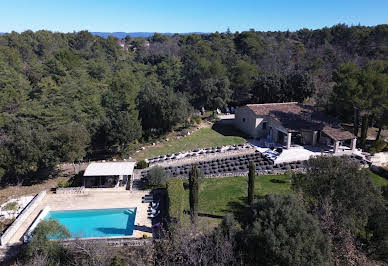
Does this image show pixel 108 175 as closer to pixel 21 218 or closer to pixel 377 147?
pixel 21 218

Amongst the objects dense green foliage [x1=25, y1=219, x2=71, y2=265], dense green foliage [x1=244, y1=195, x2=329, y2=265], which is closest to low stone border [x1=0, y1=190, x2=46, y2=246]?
dense green foliage [x1=25, y1=219, x2=71, y2=265]

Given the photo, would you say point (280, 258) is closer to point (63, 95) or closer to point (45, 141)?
point (45, 141)

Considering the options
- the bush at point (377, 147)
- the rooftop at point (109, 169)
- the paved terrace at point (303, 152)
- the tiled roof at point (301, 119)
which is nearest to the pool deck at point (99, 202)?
the rooftop at point (109, 169)

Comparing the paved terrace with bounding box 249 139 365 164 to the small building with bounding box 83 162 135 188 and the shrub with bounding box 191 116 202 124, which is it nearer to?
the shrub with bounding box 191 116 202 124

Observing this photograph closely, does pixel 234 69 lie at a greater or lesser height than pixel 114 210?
greater

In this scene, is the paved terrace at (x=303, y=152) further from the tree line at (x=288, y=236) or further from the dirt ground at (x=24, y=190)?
the dirt ground at (x=24, y=190)

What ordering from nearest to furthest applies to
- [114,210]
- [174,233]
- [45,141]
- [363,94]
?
[174,233] → [114,210] → [45,141] → [363,94]

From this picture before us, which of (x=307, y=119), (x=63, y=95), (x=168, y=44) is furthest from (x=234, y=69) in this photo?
(x=168, y=44)
